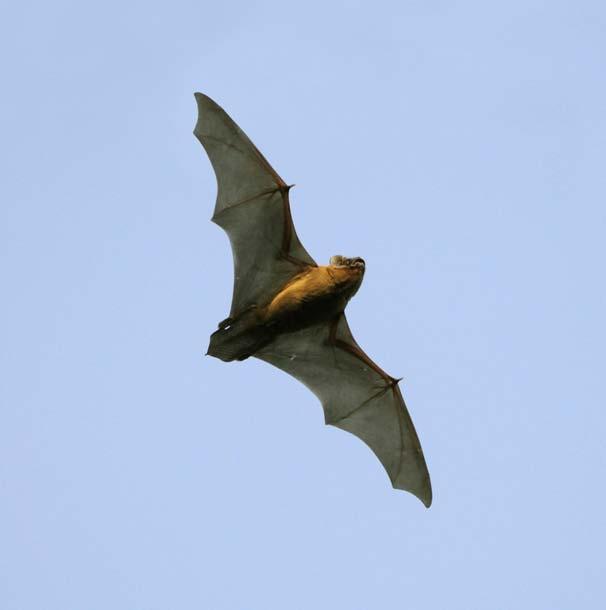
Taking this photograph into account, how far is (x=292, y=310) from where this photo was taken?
27.3 meters

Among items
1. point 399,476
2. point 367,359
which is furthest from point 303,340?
point 399,476

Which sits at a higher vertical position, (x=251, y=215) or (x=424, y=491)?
(x=251, y=215)

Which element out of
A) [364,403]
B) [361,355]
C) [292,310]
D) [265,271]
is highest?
[265,271]

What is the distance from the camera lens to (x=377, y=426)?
96.1 feet

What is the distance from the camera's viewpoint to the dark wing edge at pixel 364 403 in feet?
94.7

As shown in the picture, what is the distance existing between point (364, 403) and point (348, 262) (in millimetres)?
3380

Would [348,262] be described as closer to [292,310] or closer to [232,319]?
[292,310]

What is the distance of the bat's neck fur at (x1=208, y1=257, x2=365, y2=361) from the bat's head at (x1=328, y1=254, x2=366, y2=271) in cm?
2

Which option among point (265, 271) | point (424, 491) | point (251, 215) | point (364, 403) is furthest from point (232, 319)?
point (424, 491)

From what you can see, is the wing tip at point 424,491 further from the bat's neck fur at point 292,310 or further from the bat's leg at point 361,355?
the bat's neck fur at point 292,310

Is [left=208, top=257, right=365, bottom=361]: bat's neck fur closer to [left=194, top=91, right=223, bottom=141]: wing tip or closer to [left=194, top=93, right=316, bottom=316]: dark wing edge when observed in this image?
[left=194, top=93, right=316, bottom=316]: dark wing edge

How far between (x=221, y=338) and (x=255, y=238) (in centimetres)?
190

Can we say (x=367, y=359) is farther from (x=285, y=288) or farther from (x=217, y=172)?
(x=217, y=172)

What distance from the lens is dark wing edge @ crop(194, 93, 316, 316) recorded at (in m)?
27.3
